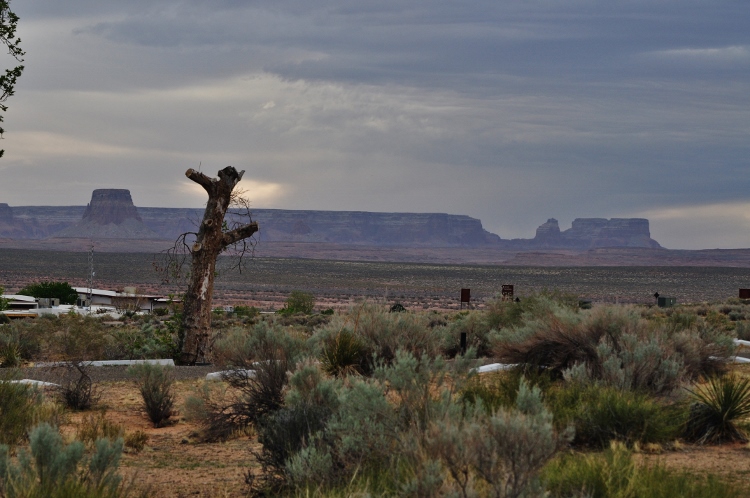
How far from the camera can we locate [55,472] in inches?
262

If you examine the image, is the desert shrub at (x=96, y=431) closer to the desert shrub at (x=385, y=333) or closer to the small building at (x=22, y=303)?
the desert shrub at (x=385, y=333)

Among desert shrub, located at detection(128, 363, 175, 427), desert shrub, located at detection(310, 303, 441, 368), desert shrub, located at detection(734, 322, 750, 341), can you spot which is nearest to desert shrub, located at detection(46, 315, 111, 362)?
desert shrub, located at detection(128, 363, 175, 427)

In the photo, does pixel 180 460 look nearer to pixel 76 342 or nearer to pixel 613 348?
pixel 613 348

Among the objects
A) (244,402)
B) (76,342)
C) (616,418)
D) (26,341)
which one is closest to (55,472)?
(244,402)

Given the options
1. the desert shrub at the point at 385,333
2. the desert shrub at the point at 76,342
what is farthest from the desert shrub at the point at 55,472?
the desert shrub at the point at 76,342

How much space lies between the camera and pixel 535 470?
5.86 metres

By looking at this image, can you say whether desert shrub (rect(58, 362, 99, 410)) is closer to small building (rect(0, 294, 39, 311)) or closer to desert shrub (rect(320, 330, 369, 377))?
desert shrub (rect(320, 330, 369, 377))

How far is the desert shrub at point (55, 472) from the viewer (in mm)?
6430

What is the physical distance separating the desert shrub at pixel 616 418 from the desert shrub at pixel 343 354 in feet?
15.8

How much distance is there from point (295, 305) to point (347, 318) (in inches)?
1597

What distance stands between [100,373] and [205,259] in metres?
3.15

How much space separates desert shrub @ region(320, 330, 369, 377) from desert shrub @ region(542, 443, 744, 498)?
7.58 meters

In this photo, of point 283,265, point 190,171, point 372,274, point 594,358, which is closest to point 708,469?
point 594,358

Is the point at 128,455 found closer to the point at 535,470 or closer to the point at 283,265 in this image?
the point at 535,470
